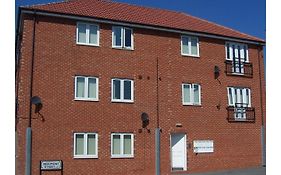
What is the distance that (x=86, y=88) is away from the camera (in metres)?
15.7

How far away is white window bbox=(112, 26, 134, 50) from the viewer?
16.6 metres

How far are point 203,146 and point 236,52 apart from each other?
4.82 meters

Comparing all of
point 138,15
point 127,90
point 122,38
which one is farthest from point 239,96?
point 122,38

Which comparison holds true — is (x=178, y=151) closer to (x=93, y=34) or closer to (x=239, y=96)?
(x=239, y=96)

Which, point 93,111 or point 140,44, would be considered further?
point 140,44

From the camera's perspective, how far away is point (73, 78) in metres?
15.5

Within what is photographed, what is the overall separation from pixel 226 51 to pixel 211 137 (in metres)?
4.05

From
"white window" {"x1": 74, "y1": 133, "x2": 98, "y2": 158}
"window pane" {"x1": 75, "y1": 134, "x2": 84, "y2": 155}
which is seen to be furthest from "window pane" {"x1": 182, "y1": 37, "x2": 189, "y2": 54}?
"window pane" {"x1": 75, "y1": 134, "x2": 84, "y2": 155}

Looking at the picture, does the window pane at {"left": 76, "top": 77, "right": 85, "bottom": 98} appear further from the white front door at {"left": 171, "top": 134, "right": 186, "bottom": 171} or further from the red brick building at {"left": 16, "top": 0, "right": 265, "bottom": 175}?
the white front door at {"left": 171, "top": 134, "right": 186, "bottom": 171}

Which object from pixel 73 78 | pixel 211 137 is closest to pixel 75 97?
pixel 73 78

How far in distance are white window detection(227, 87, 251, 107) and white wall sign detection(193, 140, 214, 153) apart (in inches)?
85.6

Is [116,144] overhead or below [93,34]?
below

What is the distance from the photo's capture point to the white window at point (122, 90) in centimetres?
1622

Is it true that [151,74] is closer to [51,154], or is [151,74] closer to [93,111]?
[93,111]
